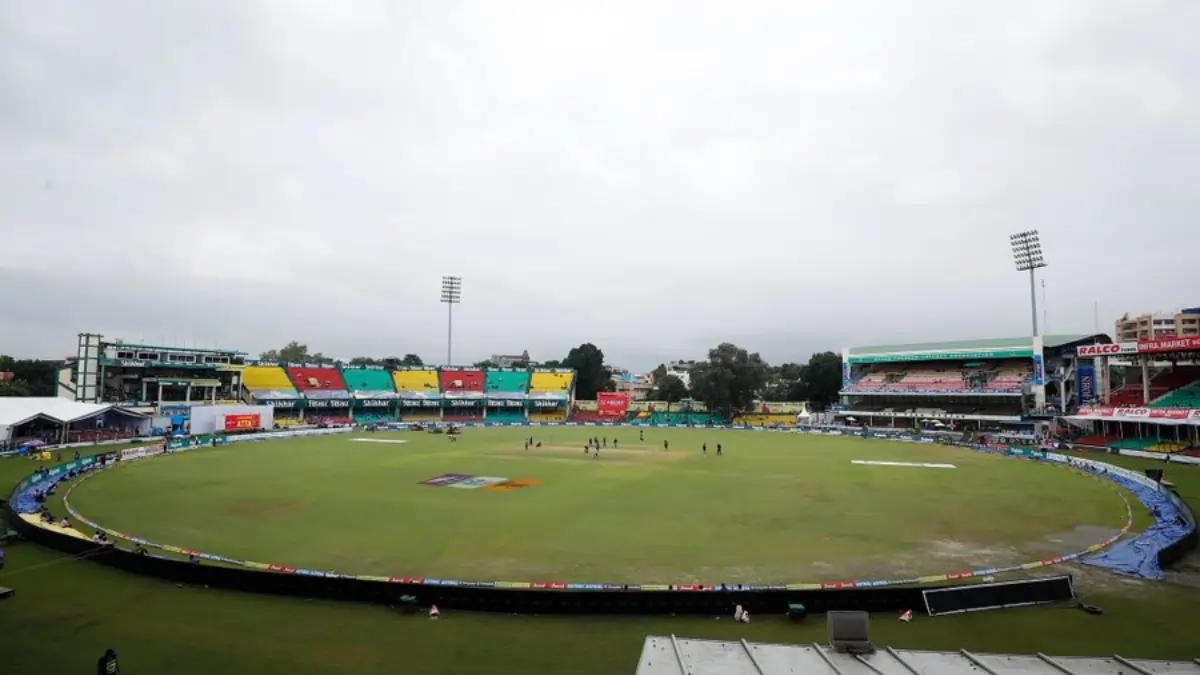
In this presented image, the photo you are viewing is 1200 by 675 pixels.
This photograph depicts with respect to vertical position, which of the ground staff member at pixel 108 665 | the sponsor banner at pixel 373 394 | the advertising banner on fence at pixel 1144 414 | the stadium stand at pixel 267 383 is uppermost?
the stadium stand at pixel 267 383

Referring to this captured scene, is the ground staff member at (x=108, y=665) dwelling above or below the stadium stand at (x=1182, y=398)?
below

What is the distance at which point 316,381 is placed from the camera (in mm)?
79375

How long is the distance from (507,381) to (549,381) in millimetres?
6020

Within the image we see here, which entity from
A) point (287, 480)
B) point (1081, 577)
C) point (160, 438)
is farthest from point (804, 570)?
point (160, 438)

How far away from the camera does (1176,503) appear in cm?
2223

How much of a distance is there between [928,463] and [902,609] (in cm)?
3036

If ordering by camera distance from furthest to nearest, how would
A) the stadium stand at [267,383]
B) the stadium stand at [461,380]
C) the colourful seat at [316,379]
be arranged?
1. the stadium stand at [461,380]
2. the colourful seat at [316,379]
3. the stadium stand at [267,383]

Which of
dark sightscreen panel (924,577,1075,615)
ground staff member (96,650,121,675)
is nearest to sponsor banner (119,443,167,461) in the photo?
ground staff member (96,650,121,675)

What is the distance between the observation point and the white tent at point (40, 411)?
4422cm

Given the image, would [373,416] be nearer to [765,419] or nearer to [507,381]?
[507,381]

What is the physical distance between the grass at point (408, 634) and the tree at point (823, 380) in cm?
8436

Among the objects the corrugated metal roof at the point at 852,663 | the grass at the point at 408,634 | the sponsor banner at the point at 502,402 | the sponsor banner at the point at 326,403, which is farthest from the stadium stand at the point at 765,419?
the corrugated metal roof at the point at 852,663

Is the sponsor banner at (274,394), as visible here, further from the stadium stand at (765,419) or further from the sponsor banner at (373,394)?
the stadium stand at (765,419)

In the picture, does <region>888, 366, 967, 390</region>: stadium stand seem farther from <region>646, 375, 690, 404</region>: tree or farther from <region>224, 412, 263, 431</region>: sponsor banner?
<region>224, 412, 263, 431</region>: sponsor banner
